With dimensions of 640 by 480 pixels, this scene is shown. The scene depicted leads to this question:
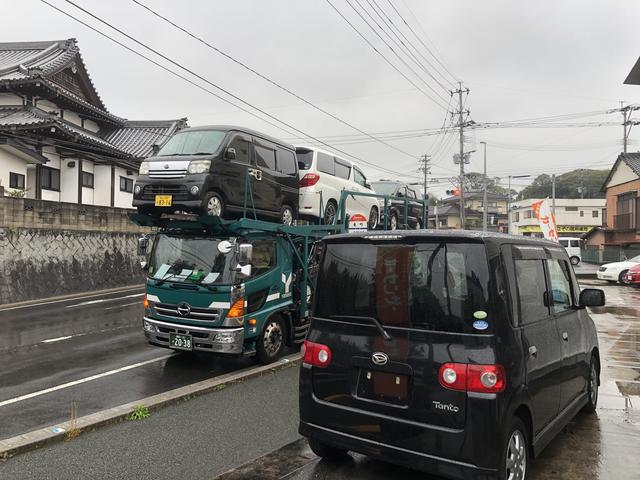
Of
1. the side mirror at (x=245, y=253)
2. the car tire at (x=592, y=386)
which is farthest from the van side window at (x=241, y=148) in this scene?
the car tire at (x=592, y=386)

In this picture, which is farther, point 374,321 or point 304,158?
point 304,158

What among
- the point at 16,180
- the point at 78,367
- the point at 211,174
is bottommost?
the point at 78,367

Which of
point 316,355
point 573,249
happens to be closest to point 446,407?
point 316,355

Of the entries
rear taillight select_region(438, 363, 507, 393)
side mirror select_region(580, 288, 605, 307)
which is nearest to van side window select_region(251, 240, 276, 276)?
side mirror select_region(580, 288, 605, 307)

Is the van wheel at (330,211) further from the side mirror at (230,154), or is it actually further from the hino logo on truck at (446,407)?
the hino logo on truck at (446,407)

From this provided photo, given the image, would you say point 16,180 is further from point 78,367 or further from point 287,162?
point 287,162

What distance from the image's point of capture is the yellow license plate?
7.04 metres

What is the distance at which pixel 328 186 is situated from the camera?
10289mm

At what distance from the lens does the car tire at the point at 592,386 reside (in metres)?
5.08

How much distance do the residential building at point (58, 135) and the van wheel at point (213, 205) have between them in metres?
12.5

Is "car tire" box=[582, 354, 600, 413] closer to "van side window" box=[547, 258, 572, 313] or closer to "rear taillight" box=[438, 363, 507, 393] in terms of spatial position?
"van side window" box=[547, 258, 572, 313]

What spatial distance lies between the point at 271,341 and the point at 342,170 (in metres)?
4.90

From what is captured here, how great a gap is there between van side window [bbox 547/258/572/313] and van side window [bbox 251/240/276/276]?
4150mm

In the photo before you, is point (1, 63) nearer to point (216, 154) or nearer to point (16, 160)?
point (16, 160)
